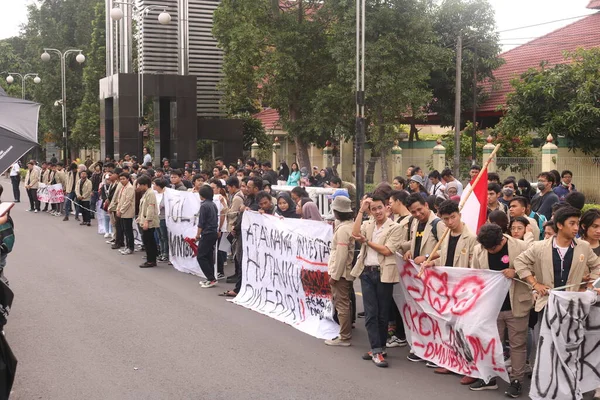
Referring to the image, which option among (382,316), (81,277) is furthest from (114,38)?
(382,316)

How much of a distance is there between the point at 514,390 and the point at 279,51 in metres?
24.8

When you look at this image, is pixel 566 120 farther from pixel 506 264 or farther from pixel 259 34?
pixel 506 264

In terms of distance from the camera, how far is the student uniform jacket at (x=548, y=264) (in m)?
6.61

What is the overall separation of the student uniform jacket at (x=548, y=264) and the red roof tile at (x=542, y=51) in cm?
2912

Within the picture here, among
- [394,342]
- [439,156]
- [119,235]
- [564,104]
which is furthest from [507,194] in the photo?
[439,156]

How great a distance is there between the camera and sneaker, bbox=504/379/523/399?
6.89 metres

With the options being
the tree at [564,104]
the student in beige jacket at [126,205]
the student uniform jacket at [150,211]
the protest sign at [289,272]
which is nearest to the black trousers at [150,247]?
the student uniform jacket at [150,211]

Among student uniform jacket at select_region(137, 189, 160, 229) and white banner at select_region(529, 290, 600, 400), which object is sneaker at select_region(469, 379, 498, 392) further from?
student uniform jacket at select_region(137, 189, 160, 229)

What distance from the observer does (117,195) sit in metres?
16.6

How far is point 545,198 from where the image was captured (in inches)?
452

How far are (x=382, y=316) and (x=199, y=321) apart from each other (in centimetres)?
276

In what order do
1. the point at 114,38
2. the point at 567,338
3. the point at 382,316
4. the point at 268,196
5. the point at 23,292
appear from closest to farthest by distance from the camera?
1. the point at 567,338
2. the point at 382,316
3. the point at 268,196
4. the point at 23,292
5. the point at 114,38

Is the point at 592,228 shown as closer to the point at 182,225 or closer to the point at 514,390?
the point at 514,390

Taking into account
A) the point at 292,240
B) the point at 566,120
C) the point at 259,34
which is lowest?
the point at 292,240
